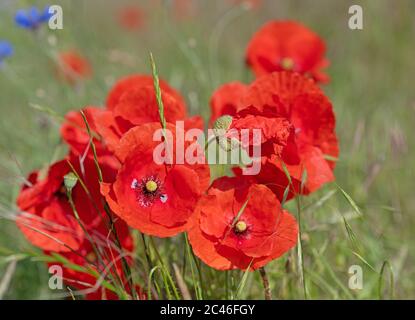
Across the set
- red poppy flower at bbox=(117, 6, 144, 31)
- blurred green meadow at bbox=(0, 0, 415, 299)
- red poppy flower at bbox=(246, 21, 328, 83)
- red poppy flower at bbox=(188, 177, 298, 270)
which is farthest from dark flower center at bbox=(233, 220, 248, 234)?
red poppy flower at bbox=(117, 6, 144, 31)

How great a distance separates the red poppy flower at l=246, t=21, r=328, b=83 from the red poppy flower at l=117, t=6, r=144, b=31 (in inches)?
84.3

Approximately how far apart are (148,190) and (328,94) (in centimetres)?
179

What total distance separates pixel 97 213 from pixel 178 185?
26cm

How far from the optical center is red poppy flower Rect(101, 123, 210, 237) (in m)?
1.13

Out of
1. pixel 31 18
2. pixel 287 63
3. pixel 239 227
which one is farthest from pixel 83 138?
pixel 31 18

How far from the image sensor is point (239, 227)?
119 cm

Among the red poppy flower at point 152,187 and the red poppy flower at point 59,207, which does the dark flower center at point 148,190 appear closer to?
the red poppy flower at point 152,187

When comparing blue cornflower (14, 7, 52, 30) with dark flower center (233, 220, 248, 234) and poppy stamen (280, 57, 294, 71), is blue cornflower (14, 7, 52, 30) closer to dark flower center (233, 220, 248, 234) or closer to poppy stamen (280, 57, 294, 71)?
poppy stamen (280, 57, 294, 71)

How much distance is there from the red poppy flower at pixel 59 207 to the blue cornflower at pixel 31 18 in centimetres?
81

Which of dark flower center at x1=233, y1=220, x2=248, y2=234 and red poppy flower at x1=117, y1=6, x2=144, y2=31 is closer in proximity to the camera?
dark flower center at x1=233, y1=220, x2=248, y2=234

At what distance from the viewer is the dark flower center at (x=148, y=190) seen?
46.6 inches

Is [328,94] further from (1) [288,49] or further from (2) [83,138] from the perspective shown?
(2) [83,138]

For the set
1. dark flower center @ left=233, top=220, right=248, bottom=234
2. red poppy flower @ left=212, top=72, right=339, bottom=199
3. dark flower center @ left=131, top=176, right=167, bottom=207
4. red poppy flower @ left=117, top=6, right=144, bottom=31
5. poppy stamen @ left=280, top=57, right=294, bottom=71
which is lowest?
dark flower center @ left=233, top=220, right=248, bottom=234
